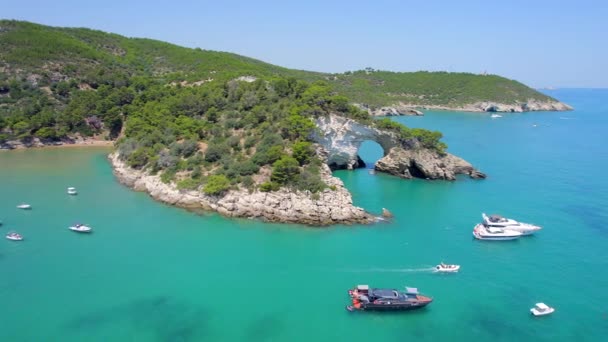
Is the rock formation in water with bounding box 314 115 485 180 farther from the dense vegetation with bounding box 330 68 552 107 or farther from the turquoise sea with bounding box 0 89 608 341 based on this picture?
the dense vegetation with bounding box 330 68 552 107

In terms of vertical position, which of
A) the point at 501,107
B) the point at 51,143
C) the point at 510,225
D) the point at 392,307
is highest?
the point at 501,107

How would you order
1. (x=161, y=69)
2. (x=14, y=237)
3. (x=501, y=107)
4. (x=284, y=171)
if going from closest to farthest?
(x=14, y=237), (x=284, y=171), (x=161, y=69), (x=501, y=107)

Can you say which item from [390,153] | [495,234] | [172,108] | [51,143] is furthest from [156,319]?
[51,143]

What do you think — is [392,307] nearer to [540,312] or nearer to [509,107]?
[540,312]

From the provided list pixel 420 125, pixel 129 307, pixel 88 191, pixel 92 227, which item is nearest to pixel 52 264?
pixel 92 227

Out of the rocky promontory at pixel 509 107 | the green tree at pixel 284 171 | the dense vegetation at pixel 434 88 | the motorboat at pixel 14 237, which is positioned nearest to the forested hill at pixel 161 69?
the dense vegetation at pixel 434 88

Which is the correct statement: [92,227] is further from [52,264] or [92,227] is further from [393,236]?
[393,236]

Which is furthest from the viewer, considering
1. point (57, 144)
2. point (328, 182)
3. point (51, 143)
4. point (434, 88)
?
point (434, 88)

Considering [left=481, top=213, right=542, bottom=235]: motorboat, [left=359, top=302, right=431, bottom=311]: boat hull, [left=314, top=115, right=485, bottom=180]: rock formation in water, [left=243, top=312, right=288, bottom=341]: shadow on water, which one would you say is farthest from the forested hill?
[left=359, top=302, right=431, bottom=311]: boat hull
